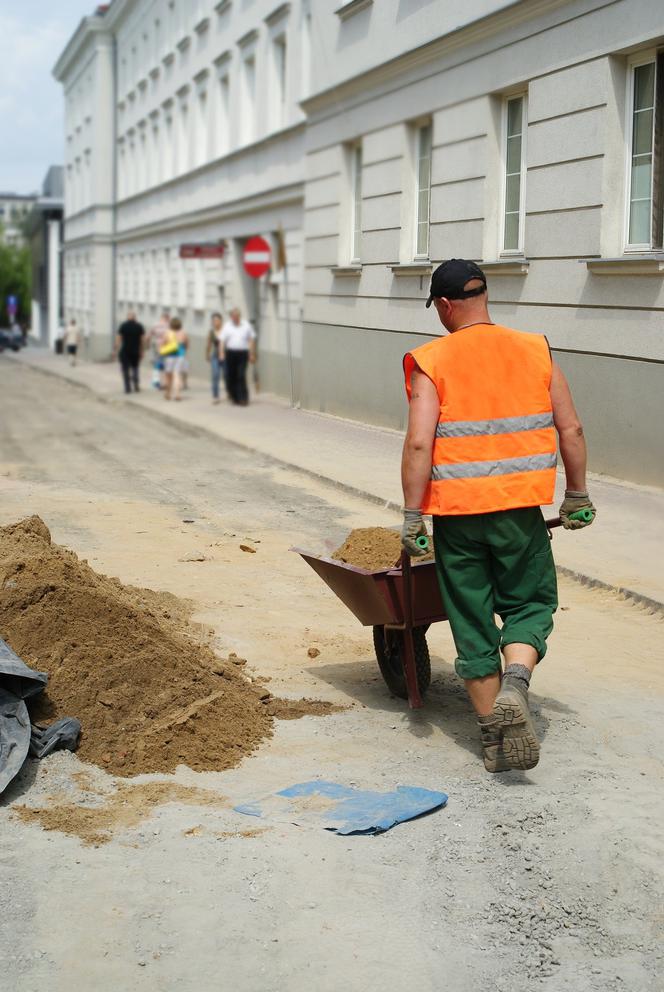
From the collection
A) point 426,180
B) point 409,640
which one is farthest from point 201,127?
point 409,640

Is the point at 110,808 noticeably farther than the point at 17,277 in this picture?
No

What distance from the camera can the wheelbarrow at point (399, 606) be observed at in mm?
5570

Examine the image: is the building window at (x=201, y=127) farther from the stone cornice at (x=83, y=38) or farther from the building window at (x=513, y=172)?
the building window at (x=513, y=172)

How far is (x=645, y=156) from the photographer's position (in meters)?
13.3

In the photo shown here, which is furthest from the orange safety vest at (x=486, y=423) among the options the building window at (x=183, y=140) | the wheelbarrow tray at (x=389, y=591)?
the building window at (x=183, y=140)

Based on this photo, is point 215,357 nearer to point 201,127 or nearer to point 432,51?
point 201,127

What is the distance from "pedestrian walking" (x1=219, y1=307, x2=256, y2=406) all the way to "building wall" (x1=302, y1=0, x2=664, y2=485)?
2.70 m

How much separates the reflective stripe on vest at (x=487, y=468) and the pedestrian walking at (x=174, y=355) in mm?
22846

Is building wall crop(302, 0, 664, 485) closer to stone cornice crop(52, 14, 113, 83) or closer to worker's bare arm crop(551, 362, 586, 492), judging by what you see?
worker's bare arm crop(551, 362, 586, 492)

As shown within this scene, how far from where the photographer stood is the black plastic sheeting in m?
4.96

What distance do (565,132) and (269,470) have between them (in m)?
4.86

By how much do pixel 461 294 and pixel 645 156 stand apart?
871 cm

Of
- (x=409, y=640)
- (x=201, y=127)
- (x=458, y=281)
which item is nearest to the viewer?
(x=458, y=281)

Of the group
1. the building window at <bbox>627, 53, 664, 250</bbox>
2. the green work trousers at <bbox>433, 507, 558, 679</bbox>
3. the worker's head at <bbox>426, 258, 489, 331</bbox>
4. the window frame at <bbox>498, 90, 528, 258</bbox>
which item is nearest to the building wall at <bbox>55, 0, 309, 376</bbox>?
the window frame at <bbox>498, 90, 528, 258</bbox>
